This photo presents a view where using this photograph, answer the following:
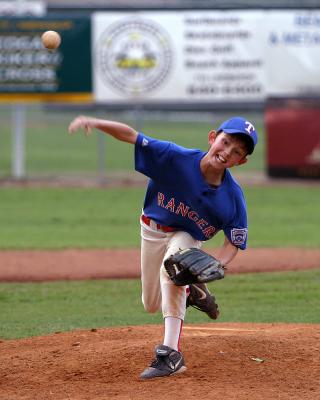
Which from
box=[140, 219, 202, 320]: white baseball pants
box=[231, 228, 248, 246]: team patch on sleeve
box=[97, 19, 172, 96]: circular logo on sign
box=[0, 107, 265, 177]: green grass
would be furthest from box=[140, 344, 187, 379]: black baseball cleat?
box=[97, 19, 172, 96]: circular logo on sign

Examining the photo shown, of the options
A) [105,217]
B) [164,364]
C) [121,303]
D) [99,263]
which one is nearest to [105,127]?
[164,364]

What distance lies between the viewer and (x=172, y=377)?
553 centimetres

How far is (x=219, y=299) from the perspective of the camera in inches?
363

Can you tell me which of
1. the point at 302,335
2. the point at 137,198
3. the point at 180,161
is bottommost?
the point at 137,198

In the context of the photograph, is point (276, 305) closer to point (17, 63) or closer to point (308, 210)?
point (308, 210)

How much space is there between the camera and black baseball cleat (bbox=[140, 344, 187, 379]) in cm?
552

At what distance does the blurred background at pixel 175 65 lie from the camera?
1866cm

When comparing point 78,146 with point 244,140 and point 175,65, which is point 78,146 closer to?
point 175,65

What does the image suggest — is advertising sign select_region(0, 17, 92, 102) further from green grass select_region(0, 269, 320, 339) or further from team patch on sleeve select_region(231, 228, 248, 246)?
team patch on sleeve select_region(231, 228, 248, 246)

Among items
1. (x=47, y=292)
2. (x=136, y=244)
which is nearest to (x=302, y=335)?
(x=47, y=292)

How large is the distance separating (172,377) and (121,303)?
347 centimetres

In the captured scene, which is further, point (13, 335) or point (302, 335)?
point (13, 335)

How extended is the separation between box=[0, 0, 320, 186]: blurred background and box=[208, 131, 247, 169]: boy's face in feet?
42.9

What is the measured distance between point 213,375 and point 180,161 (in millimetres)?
1271
